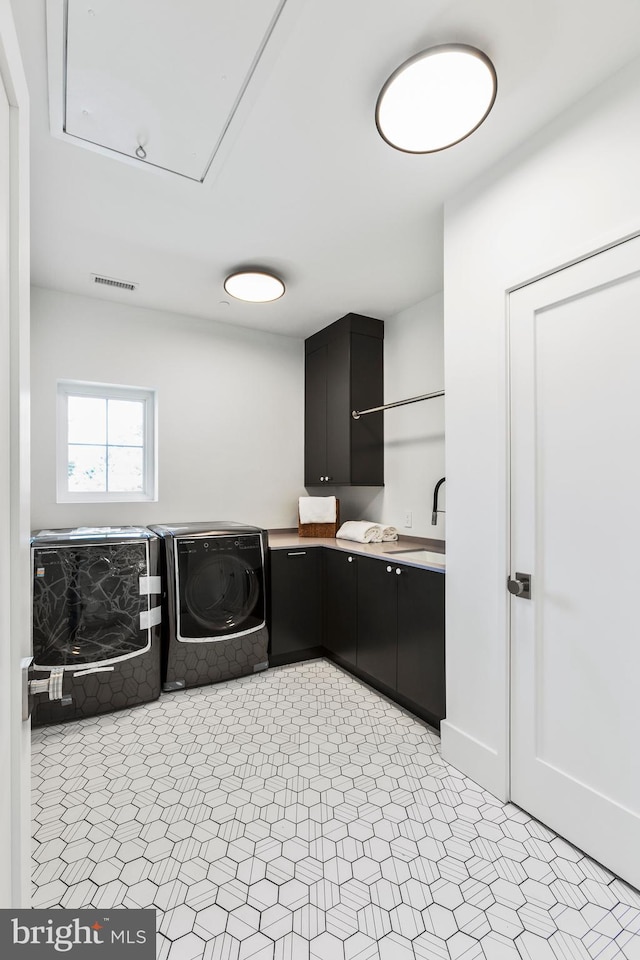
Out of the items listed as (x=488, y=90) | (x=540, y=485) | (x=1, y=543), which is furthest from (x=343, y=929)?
(x=488, y=90)

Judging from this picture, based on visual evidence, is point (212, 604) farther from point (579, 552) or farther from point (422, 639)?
point (579, 552)

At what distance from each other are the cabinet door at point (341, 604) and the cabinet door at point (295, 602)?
73mm

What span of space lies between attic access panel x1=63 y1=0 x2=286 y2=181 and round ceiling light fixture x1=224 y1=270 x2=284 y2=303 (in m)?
0.94

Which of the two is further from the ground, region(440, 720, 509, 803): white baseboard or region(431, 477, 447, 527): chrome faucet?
region(431, 477, 447, 527): chrome faucet

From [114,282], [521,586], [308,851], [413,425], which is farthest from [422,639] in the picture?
[114,282]

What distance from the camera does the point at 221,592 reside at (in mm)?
2850

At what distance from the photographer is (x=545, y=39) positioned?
132 cm

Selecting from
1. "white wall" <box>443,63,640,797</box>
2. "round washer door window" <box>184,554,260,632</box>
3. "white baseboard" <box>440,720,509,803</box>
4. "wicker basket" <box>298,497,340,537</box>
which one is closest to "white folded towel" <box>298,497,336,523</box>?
"wicker basket" <box>298,497,340,537</box>

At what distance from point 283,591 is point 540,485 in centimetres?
191

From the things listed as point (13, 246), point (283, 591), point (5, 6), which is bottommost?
point (283, 591)

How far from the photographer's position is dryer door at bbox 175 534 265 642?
2719 millimetres

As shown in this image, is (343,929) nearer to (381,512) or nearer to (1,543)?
(1,543)
